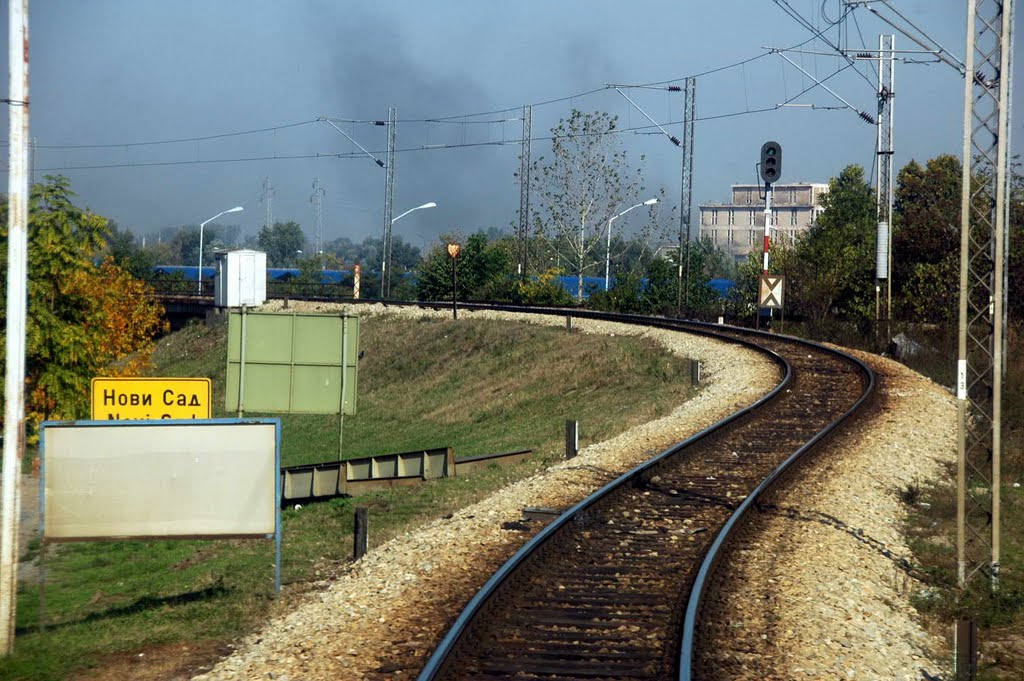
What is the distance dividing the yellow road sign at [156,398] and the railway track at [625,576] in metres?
5.65

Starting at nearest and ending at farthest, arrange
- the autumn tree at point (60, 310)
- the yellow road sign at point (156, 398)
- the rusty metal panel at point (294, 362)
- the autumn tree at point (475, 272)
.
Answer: the yellow road sign at point (156, 398) → the rusty metal panel at point (294, 362) → the autumn tree at point (60, 310) → the autumn tree at point (475, 272)

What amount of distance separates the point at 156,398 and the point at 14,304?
5523 mm

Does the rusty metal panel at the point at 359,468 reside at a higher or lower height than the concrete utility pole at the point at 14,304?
lower

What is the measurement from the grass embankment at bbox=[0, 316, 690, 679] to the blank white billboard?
960 mm

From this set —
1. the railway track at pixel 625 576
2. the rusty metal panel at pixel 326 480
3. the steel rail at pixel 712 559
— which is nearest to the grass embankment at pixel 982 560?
the steel rail at pixel 712 559

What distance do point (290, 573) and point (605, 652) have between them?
5.52 metres

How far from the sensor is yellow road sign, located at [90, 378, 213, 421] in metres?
15.4

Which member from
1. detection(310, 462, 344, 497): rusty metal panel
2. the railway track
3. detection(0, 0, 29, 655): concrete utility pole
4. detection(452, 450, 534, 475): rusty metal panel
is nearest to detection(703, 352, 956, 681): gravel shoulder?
the railway track

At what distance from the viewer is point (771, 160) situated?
3381cm

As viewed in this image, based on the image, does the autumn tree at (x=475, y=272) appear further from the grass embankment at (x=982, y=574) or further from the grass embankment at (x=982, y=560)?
the grass embankment at (x=982, y=574)

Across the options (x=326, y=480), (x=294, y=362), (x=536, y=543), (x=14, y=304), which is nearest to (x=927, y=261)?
(x=326, y=480)

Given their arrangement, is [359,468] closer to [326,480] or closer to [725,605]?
[326,480]

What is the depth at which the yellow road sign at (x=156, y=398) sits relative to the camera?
50.5ft

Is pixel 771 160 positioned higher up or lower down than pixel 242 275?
higher up
